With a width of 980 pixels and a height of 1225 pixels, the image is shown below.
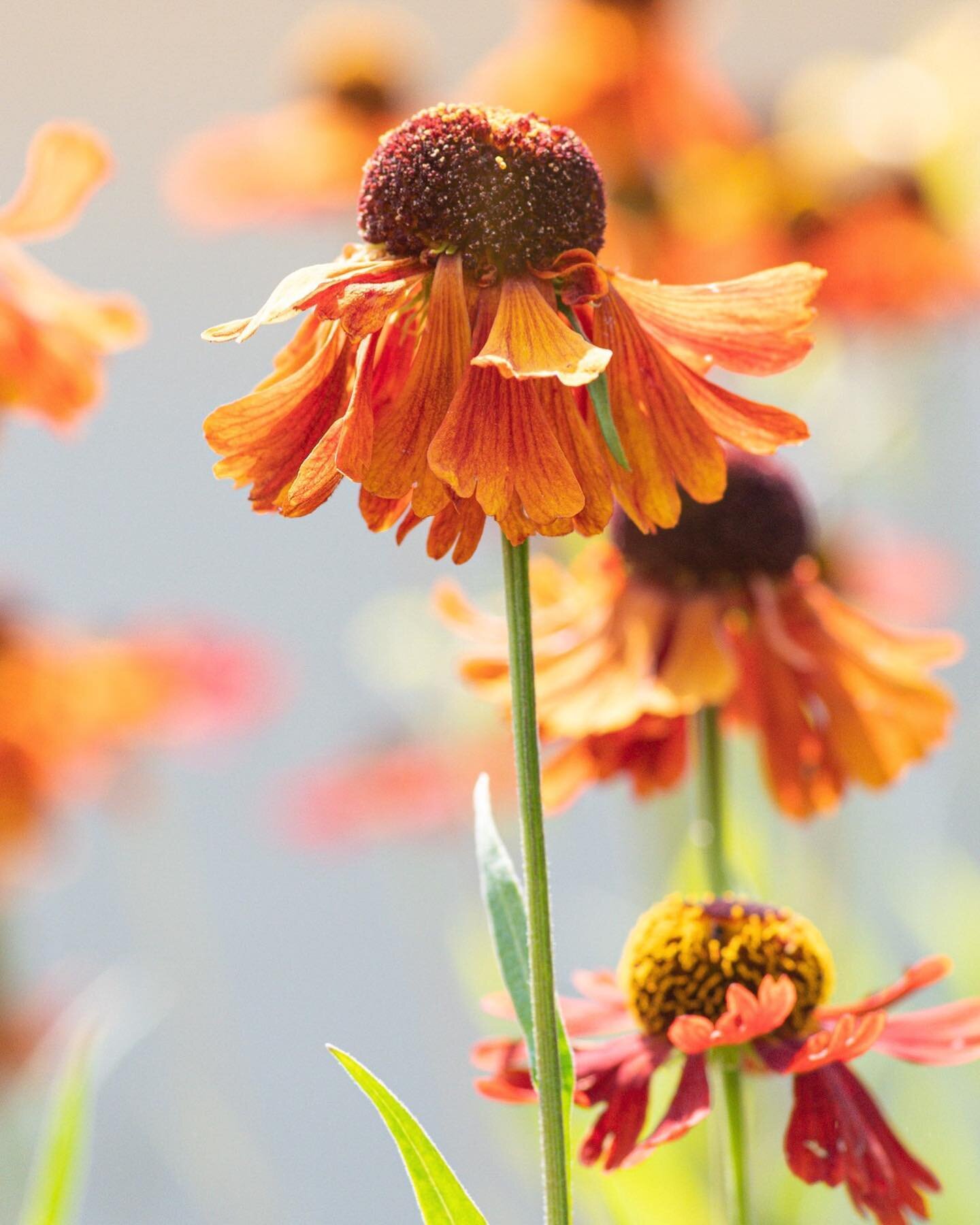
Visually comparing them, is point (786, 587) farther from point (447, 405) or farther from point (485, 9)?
point (485, 9)

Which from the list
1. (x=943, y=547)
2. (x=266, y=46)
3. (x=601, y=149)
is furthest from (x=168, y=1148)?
(x=266, y=46)

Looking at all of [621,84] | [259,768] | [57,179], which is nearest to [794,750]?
[57,179]

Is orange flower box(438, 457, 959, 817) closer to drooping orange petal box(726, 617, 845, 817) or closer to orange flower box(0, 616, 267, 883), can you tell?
drooping orange petal box(726, 617, 845, 817)

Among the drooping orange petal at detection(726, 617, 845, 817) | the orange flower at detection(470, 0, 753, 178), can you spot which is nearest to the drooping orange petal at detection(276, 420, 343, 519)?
the drooping orange petal at detection(726, 617, 845, 817)

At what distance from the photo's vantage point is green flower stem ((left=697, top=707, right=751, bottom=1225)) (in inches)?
15.4

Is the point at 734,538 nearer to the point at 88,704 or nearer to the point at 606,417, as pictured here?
the point at 606,417

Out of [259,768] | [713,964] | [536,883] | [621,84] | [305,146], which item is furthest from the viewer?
[259,768]

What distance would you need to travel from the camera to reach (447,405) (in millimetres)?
331

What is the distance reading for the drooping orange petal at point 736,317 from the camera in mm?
339

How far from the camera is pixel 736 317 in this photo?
35 centimetres

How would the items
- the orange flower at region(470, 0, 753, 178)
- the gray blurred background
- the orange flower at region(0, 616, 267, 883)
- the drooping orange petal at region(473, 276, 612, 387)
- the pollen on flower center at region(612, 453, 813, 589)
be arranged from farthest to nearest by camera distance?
the gray blurred background
the orange flower at region(470, 0, 753, 178)
the orange flower at region(0, 616, 267, 883)
the pollen on flower center at region(612, 453, 813, 589)
the drooping orange petal at region(473, 276, 612, 387)

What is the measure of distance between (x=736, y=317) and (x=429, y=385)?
0.22 ft

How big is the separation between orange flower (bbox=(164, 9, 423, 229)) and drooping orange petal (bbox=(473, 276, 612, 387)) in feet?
3.07

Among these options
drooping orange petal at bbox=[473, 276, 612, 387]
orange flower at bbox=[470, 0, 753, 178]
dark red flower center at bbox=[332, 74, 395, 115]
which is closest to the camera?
drooping orange petal at bbox=[473, 276, 612, 387]
